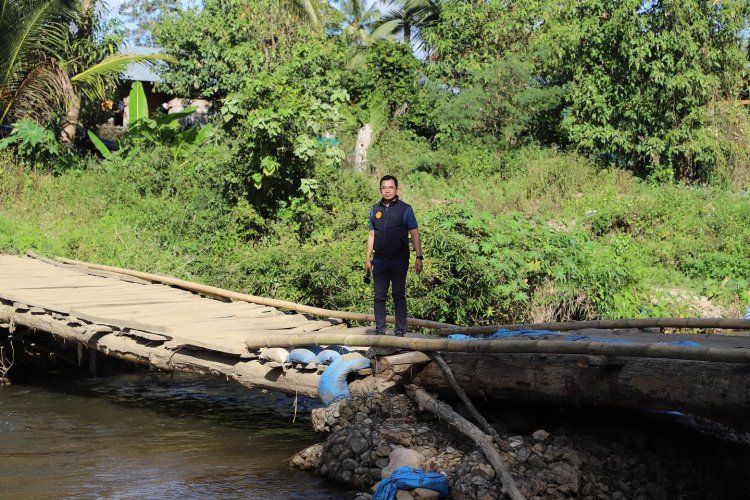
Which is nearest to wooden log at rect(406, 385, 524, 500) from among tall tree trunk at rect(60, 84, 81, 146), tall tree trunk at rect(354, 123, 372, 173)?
tall tree trunk at rect(354, 123, 372, 173)

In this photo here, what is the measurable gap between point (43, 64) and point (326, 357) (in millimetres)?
11825

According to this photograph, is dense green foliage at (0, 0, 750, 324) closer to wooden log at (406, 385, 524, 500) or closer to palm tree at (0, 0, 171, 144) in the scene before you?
palm tree at (0, 0, 171, 144)

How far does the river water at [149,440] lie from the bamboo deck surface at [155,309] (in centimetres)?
93

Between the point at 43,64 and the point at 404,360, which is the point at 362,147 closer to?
the point at 43,64

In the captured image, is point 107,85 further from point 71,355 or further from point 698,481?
point 698,481

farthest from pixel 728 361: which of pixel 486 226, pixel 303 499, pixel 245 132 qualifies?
pixel 245 132

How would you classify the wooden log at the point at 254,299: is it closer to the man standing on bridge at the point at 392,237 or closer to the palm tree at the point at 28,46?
→ the man standing on bridge at the point at 392,237

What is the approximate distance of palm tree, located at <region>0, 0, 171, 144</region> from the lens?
1592cm

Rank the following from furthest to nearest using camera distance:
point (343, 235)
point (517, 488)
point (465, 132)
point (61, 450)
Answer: point (465, 132), point (343, 235), point (61, 450), point (517, 488)

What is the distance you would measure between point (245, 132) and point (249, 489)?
7341 millimetres

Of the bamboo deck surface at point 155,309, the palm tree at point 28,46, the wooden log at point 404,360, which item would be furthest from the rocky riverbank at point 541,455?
the palm tree at point 28,46

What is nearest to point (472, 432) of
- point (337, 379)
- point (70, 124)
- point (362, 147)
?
point (337, 379)

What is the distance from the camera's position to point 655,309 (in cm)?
1113

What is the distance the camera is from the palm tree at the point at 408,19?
26.8m
